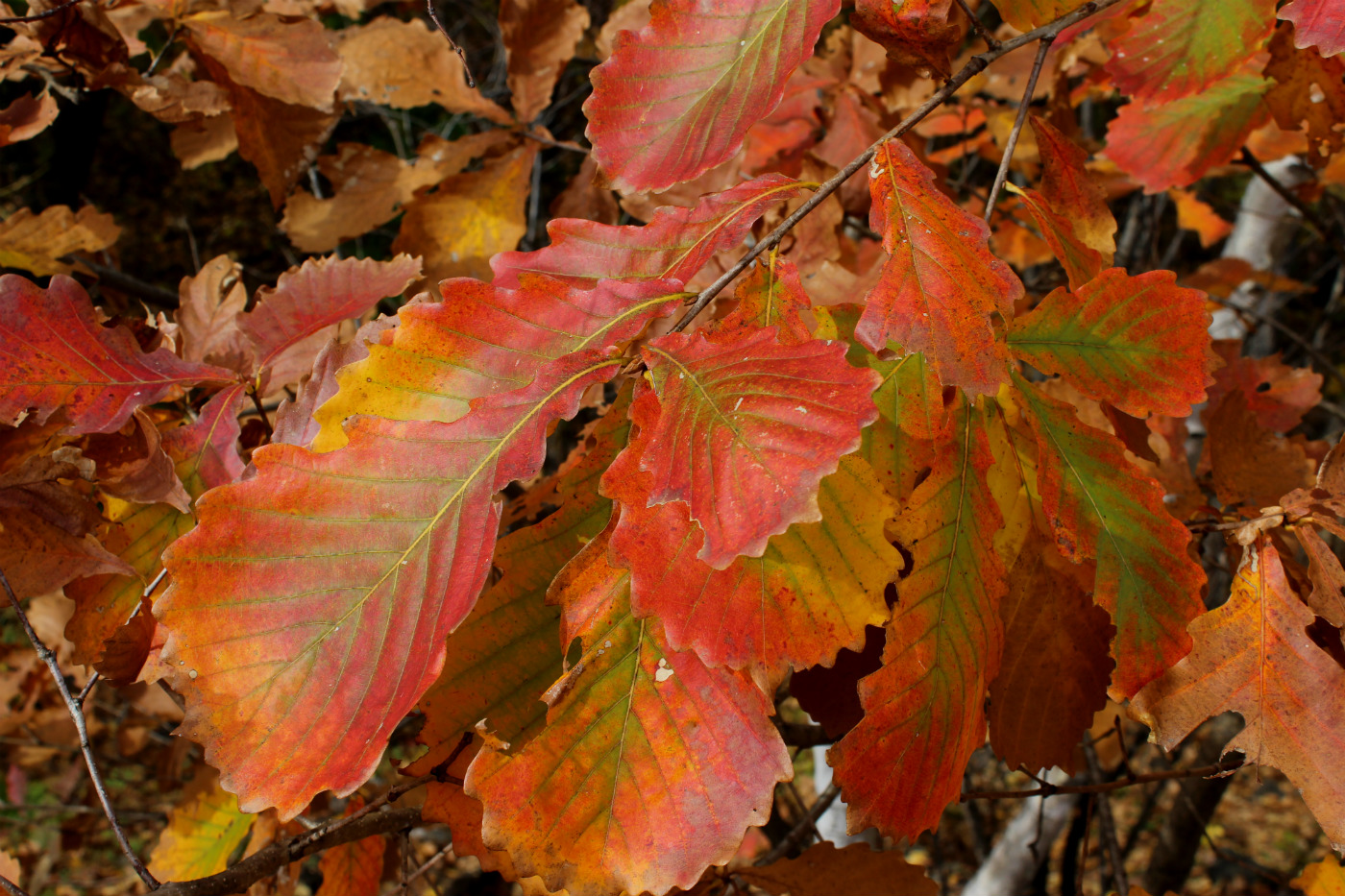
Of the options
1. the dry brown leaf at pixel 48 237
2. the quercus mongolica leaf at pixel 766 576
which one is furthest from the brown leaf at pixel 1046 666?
the dry brown leaf at pixel 48 237

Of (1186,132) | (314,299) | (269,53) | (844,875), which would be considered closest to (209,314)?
(314,299)

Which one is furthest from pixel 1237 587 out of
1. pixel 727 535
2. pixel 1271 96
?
pixel 1271 96

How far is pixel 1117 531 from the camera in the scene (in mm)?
503

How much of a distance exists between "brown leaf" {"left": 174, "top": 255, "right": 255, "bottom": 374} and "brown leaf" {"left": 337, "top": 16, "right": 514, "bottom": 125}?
380 millimetres

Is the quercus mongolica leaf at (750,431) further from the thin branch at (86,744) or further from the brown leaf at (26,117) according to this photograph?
the brown leaf at (26,117)

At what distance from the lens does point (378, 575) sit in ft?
1.28

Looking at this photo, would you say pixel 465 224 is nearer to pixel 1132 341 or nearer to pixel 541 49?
pixel 541 49

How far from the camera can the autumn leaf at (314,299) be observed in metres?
0.64

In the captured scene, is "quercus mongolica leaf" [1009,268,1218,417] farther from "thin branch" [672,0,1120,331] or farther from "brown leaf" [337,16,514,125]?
"brown leaf" [337,16,514,125]

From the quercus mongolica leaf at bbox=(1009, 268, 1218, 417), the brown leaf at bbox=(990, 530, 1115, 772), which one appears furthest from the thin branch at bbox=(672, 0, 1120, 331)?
the brown leaf at bbox=(990, 530, 1115, 772)

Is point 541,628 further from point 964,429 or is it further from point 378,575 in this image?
point 964,429

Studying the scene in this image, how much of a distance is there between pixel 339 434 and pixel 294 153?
0.63 m

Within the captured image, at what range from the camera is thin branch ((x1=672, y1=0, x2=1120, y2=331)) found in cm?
46

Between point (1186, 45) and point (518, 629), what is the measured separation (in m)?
0.70
